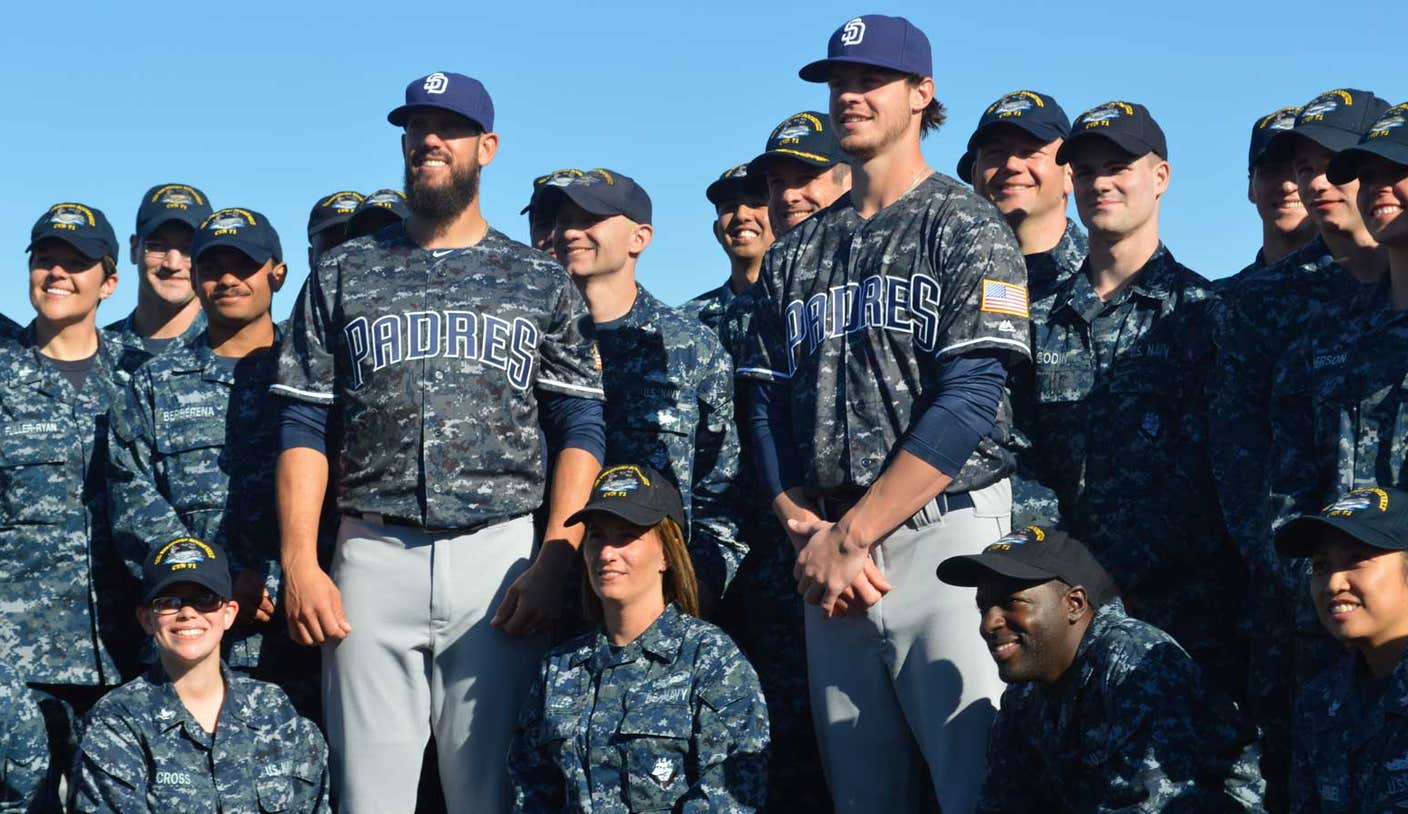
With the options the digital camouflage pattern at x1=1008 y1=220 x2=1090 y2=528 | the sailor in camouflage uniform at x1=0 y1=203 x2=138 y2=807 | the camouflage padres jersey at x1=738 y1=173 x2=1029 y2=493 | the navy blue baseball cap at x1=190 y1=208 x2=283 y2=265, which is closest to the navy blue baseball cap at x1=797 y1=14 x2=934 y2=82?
the camouflage padres jersey at x1=738 y1=173 x2=1029 y2=493

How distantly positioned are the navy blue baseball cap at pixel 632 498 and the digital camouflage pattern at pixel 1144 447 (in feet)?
4.41

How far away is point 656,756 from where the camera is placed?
228 inches

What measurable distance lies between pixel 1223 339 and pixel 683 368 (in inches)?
81.8

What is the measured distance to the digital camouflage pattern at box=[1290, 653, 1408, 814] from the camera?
4797 mm

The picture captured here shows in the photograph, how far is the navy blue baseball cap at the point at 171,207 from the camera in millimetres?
8758

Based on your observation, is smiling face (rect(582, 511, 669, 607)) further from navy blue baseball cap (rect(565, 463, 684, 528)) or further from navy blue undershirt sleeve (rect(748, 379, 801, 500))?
navy blue undershirt sleeve (rect(748, 379, 801, 500))

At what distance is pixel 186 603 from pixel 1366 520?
13.0 ft

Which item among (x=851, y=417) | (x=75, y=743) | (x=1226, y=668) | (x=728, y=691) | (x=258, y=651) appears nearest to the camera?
(x=851, y=417)

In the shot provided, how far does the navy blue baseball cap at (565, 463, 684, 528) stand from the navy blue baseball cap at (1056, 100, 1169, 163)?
1.99 meters

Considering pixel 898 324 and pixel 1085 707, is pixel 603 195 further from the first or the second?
pixel 1085 707

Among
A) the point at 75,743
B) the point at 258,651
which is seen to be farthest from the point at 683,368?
the point at 75,743

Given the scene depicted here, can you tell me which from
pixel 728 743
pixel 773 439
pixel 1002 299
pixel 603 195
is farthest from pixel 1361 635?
pixel 603 195

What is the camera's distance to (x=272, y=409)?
6871mm

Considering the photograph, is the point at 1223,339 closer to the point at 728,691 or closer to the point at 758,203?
the point at 728,691
